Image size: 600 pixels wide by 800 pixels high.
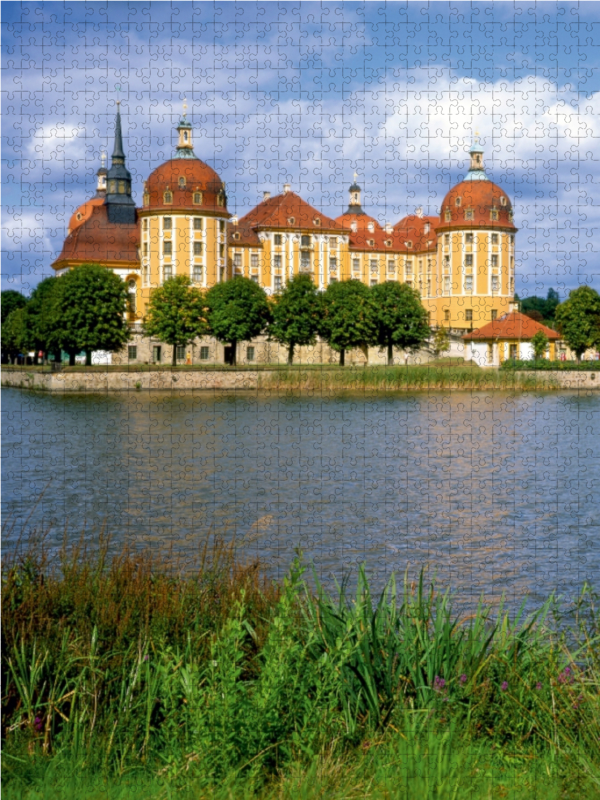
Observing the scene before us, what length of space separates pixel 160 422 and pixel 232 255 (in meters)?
53.4

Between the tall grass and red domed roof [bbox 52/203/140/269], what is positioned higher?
red domed roof [bbox 52/203/140/269]

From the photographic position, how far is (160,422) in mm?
39531

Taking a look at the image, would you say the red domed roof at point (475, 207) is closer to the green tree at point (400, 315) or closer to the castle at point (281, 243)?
the castle at point (281, 243)

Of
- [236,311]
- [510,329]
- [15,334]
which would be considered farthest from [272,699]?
[15,334]

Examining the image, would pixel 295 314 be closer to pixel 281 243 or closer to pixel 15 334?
pixel 281 243

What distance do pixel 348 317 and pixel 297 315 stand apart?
425 centimetres

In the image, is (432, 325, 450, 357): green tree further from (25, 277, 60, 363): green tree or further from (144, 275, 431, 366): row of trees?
(25, 277, 60, 363): green tree

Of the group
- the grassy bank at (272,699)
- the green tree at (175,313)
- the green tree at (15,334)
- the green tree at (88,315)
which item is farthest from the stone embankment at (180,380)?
the grassy bank at (272,699)

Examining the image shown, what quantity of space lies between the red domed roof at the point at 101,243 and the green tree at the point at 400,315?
1053 inches

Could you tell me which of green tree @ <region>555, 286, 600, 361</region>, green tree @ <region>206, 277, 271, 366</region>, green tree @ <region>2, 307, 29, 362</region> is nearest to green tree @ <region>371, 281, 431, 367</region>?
green tree @ <region>206, 277, 271, 366</region>

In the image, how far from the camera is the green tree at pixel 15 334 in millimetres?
82956

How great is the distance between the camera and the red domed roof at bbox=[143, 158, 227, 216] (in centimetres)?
8262

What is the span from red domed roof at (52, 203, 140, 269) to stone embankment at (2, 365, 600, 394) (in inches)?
1122

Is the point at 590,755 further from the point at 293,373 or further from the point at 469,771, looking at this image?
the point at 293,373
